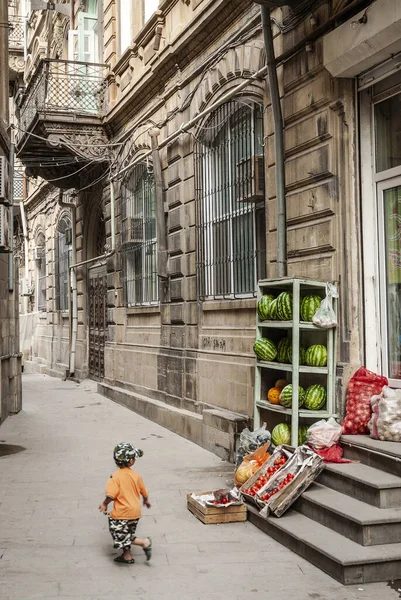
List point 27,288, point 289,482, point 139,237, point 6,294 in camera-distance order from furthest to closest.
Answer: point 27,288 < point 139,237 < point 6,294 < point 289,482

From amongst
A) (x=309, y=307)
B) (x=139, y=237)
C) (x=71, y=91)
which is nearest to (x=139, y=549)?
(x=309, y=307)

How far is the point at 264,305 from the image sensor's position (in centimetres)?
834

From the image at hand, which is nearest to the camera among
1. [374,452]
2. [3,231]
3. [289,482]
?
[374,452]

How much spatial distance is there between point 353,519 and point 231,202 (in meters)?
5.82

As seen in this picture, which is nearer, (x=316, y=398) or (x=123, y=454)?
(x=123, y=454)

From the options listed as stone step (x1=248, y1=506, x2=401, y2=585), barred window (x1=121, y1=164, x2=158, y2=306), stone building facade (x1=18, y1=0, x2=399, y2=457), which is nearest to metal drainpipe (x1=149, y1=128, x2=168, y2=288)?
stone building facade (x1=18, y1=0, x2=399, y2=457)

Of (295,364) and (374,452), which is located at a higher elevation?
(295,364)

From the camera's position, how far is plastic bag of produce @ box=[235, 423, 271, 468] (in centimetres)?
802

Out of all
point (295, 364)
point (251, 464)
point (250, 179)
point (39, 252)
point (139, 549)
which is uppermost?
point (39, 252)

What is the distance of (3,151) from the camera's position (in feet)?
46.1

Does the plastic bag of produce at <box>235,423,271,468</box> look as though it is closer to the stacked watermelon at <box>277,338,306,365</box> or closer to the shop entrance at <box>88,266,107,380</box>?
the stacked watermelon at <box>277,338,306,365</box>

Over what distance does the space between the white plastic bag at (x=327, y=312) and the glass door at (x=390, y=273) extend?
0.51 m

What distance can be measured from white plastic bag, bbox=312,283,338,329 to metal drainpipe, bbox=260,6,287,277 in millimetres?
1089

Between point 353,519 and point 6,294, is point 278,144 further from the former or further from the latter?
point 6,294
